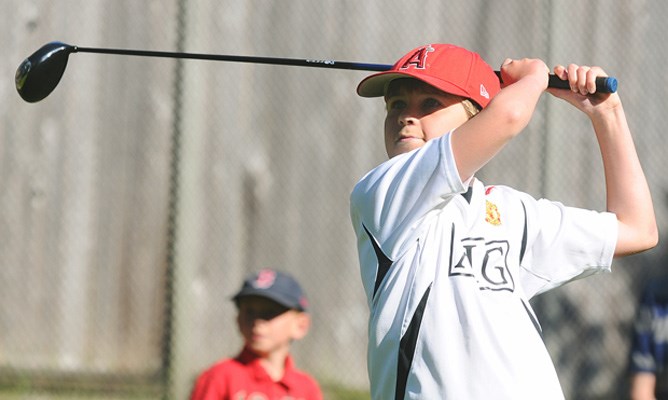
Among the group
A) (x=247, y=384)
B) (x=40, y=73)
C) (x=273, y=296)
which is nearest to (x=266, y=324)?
(x=273, y=296)

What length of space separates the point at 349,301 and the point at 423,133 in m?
4.16

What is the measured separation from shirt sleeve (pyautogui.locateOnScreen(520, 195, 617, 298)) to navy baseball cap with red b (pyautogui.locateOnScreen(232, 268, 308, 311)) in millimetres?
2198

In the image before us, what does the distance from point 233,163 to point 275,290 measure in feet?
6.87

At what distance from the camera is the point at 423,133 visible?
9.15 feet

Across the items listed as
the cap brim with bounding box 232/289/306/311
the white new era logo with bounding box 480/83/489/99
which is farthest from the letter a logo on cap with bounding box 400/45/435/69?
the cap brim with bounding box 232/289/306/311

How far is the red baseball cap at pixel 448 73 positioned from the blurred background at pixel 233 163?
389 cm

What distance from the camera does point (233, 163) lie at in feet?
22.7

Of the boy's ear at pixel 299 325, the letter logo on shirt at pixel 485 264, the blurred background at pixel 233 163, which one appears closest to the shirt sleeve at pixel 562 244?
the letter logo on shirt at pixel 485 264

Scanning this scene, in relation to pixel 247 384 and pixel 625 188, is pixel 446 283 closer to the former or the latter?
pixel 625 188

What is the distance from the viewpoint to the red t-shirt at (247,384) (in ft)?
15.0

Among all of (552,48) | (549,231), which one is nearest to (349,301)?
(552,48)

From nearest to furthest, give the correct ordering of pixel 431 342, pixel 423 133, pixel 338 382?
pixel 431 342, pixel 423 133, pixel 338 382

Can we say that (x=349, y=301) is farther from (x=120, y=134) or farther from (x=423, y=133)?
(x=423, y=133)

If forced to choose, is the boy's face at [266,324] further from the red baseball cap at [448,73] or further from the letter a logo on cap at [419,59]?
the letter a logo on cap at [419,59]
